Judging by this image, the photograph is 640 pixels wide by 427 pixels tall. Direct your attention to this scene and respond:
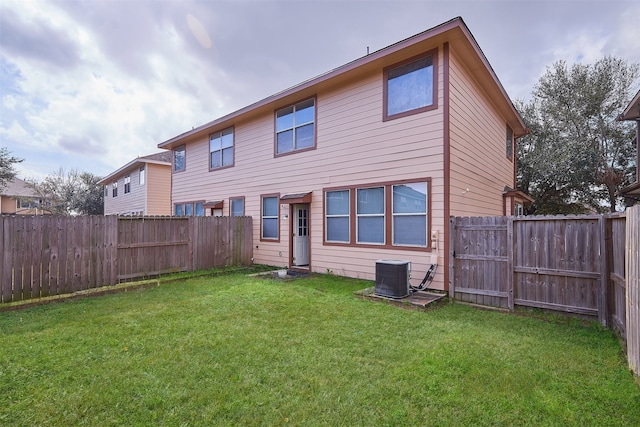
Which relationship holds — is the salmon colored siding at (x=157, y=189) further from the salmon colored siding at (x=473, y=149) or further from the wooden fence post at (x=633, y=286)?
the wooden fence post at (x=633, y=286)

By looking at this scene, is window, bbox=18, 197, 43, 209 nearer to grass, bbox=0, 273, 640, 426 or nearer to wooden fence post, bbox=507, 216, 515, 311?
grass, bbox=0, 273, 640, 426

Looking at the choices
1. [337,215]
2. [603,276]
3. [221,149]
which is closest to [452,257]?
[603,276]

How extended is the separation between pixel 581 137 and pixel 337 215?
1331cm

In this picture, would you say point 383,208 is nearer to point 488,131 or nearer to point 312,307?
point 312,307

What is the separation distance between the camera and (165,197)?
18.5 m

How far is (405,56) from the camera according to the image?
6.81 m

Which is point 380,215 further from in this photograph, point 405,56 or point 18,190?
point 18,190

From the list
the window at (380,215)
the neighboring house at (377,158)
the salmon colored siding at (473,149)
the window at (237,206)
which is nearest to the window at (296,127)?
the neighboring house at (377,158)

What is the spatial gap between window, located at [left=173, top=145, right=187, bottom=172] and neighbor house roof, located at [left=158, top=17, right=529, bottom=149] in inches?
138

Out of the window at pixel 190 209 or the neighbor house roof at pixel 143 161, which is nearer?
the window at pixel 190 209

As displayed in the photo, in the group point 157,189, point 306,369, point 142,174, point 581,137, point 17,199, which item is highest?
point 581,137

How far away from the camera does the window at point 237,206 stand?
11139 millimetres

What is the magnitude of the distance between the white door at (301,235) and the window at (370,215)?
2.49m

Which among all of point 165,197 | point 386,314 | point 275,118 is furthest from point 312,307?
point 165,197
